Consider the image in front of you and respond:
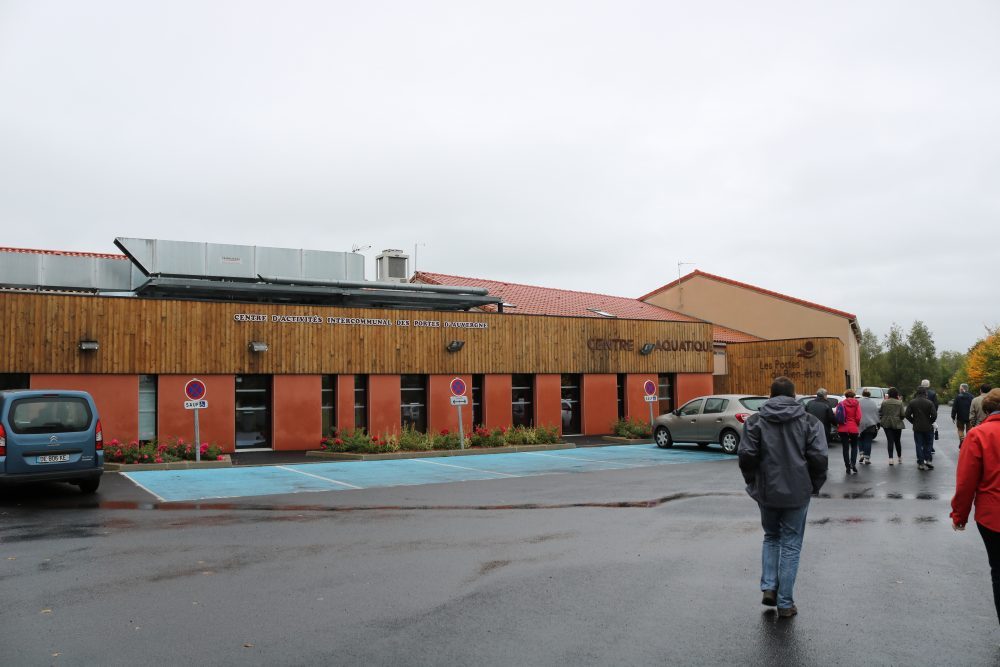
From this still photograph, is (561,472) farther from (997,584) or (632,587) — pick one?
(997,584)

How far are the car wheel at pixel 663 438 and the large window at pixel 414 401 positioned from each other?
7.21m

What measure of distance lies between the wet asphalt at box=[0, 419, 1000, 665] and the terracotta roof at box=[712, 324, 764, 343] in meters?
29.8

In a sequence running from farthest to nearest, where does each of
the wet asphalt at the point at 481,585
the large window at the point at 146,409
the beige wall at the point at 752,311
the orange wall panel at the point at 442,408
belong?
the beige wall at the point at 752,311 → the orange wall panel at the point at 442,408 → the large window at the point at 146,409 → the wet asphalt at the point at 481,585

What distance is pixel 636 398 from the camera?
99.9ft

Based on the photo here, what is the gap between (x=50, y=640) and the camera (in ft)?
17.2

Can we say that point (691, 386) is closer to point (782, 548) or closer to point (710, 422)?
point (710, 422)

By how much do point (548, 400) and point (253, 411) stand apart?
33.8ft

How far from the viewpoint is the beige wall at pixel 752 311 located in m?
43.8

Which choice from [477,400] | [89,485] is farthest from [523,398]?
[89,485]

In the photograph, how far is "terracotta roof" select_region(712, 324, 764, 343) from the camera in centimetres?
4094

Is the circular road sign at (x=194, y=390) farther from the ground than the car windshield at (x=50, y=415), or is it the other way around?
the circular road sign at (x=194, y=390)

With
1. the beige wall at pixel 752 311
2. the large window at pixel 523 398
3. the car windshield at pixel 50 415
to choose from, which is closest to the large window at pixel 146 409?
the car windshield at pixel 50 415

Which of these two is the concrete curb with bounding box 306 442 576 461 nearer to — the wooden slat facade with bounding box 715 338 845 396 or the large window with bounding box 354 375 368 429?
the large window with bounding box 354 375 368 429

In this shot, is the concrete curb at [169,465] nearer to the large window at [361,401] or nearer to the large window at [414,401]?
the large window at [361,401]
